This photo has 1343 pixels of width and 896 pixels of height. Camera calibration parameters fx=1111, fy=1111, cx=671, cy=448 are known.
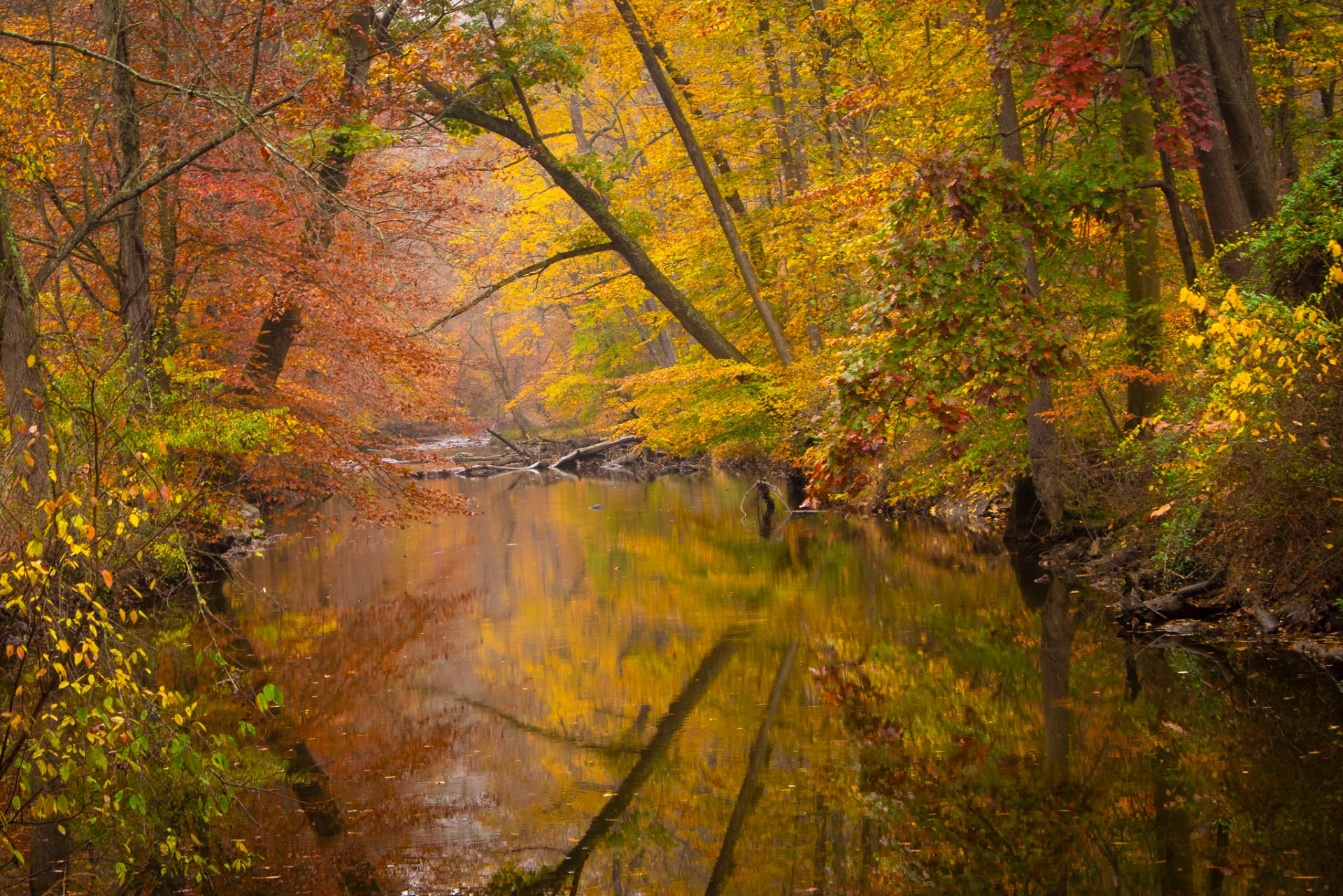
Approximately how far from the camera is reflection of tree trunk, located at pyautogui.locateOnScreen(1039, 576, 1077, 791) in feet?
19.4

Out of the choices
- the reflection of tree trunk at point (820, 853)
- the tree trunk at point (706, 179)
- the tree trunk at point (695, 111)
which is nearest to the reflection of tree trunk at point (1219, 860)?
the reflection of tree trunk at point (820, 853)

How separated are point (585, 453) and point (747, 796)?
28991mm

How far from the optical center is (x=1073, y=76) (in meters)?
7.81

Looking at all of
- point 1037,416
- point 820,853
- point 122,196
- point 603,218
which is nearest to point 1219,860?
point 820,853

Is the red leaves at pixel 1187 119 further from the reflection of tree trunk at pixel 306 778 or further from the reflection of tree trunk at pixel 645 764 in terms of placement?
the reflection of tree trunk at pixel 306 778

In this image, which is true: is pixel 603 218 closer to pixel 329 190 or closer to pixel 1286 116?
pixel 329 190

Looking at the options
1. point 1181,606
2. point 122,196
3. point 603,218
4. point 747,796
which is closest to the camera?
point 747,796

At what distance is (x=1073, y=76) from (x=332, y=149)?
28.7ft

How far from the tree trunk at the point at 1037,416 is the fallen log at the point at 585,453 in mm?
21531

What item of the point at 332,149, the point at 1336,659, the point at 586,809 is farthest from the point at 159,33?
the point at 1336,659

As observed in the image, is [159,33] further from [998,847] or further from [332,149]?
[998,847]

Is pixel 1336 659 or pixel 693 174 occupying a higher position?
pixel 693 174

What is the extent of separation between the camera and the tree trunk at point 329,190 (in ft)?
38.7

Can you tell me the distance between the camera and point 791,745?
6.52 metres
